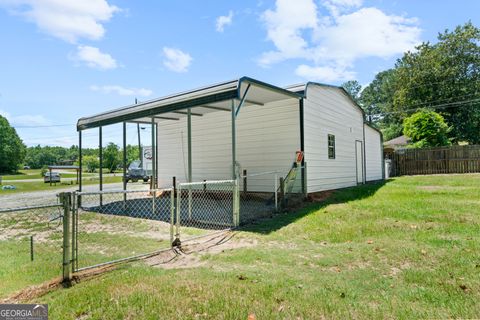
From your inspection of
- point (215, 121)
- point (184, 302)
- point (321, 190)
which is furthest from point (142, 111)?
point (184, 302)

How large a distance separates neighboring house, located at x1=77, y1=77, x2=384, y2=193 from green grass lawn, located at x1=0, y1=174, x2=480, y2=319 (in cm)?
372

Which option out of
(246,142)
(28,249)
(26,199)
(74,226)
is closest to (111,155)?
(26,199)

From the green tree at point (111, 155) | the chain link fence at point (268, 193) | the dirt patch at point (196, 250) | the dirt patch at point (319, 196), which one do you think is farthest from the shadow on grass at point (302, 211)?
the green tree at point (111, 155)

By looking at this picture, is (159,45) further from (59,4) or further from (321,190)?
(321,190)

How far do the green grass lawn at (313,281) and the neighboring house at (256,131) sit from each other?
3720 mm

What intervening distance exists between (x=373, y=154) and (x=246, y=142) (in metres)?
10.3

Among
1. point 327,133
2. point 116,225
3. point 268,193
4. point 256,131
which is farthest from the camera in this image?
point 327,133

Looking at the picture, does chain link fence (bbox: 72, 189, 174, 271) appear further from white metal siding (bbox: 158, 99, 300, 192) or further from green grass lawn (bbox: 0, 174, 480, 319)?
white metal siding (bbox: 158, 99, 300, 192)

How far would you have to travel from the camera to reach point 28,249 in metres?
5.72

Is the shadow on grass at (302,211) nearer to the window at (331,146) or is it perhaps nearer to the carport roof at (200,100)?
the window at (331,146)

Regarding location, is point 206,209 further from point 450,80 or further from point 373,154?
point 450,80

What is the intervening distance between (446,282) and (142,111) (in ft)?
29.6

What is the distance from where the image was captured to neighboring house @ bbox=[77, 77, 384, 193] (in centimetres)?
935

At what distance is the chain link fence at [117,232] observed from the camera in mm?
4707
